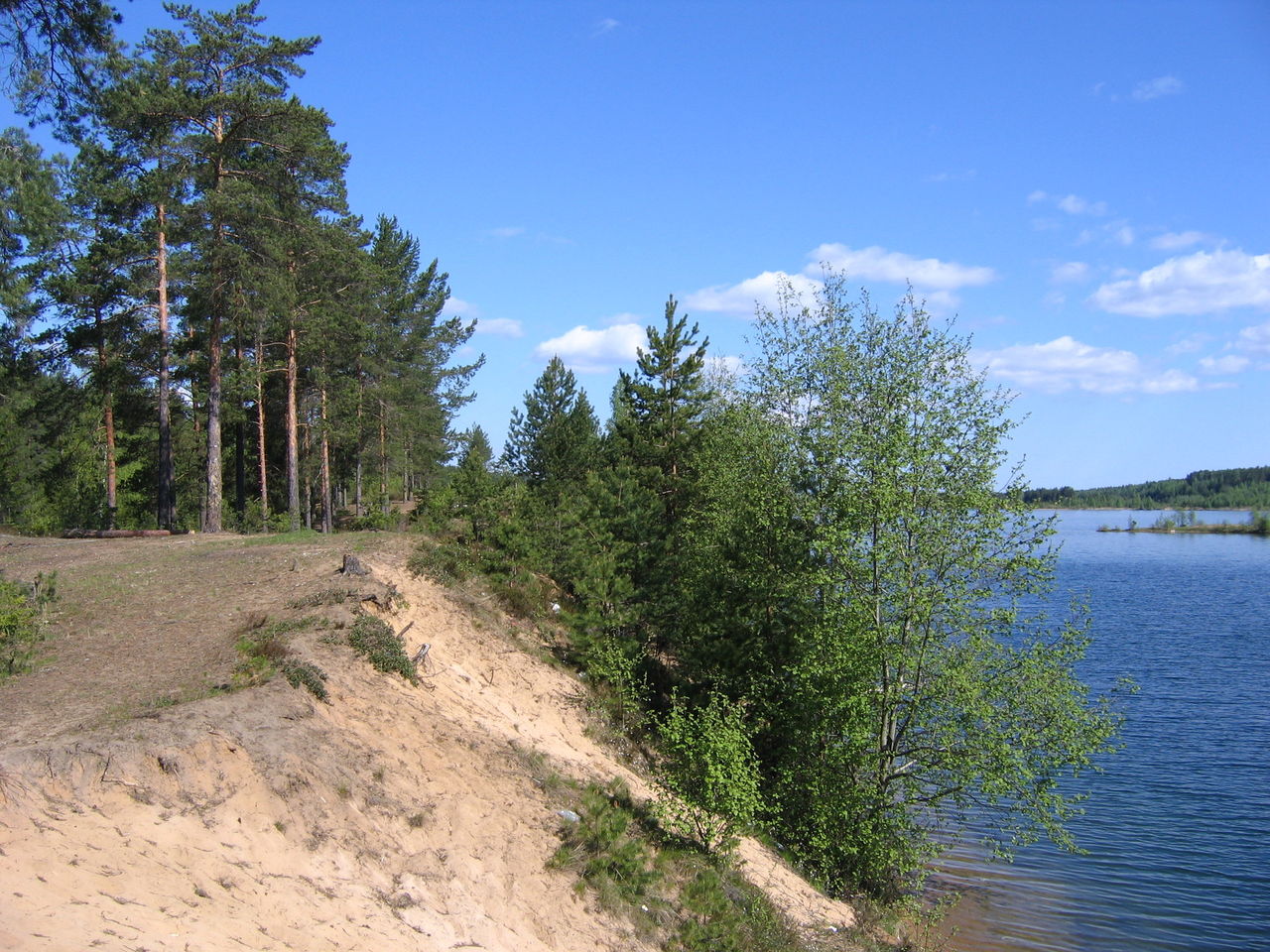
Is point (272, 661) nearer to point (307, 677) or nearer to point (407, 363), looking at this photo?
point (307, 677)

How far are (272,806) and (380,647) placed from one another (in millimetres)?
4529

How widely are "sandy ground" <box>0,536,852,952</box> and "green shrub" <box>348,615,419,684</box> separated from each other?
0.73 feet

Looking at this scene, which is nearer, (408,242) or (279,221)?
(279,221)

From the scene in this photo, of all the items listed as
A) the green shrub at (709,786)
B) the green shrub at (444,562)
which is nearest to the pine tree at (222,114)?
the green shrub at (444,562)

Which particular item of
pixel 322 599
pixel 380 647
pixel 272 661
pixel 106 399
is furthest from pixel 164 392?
pixel 272 661

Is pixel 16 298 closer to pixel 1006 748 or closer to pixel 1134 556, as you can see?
pixel 1006 748

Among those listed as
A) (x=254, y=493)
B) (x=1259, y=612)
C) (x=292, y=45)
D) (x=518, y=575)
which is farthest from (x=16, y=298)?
(x=1259, y=612)

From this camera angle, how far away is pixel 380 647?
14664 millimetres

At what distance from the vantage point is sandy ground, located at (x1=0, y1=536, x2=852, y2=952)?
8250 mm

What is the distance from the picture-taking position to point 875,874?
55.1ft

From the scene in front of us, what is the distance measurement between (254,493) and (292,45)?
1003 inches

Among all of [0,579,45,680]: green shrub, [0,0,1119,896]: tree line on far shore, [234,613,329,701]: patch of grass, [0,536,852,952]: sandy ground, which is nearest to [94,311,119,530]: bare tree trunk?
[0,0,1119,896]: tree line on far shore

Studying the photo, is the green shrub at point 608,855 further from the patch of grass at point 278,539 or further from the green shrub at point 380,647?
→ the patch of grass at point 278,539

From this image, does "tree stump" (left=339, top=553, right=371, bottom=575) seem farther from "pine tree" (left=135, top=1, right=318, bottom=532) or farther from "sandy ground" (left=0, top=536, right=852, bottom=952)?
"pine tree" (left=135, top=1, right=318, bottom=532)
